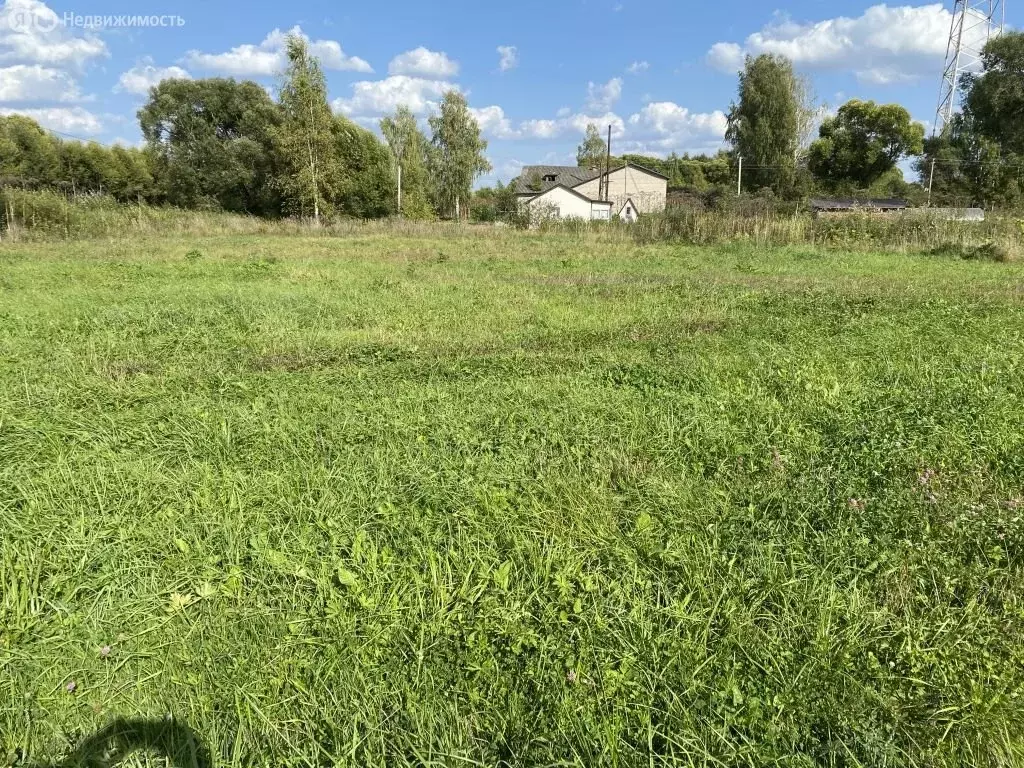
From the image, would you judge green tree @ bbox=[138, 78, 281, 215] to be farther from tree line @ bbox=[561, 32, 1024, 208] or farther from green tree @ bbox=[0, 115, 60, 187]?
tree line @ bbox=[561, 32, 1024, 208]

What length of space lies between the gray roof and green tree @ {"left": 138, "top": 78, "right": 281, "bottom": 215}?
84.1ft

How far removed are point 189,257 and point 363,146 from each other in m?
23.3

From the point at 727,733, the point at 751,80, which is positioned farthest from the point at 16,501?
the point at 751,80

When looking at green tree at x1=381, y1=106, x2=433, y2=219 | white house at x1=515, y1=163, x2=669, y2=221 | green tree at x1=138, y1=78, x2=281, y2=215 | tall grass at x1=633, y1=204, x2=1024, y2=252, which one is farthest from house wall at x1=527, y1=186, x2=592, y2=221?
tall grass at x1=633, y1=204, x2=1024, y2=252

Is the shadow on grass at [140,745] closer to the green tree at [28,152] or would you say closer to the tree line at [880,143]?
the tree line at [880,143]

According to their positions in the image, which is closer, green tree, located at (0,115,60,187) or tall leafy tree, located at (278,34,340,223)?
tall leafy tree, located at (278,34,340,223)

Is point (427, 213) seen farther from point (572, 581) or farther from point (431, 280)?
point (572, 581)

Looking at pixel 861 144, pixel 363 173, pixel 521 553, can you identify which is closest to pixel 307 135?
pixel 363 173

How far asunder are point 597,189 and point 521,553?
2243 inches

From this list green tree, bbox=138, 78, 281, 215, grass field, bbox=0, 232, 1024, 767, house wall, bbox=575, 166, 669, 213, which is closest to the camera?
grass field, bbox=0, 232, 1024, 767

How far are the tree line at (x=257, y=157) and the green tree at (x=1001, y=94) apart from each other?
32.1 meters

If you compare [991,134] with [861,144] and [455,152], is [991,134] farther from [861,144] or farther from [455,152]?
[455,152]

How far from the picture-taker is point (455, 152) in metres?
45.6

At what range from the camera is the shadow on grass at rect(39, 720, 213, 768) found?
1933 millimetres
